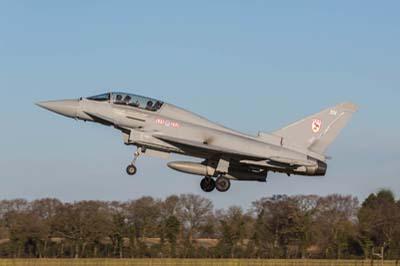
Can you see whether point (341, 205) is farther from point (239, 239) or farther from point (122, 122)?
point (122, 122)

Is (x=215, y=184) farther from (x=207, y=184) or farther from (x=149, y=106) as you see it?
(x=149, y=106)

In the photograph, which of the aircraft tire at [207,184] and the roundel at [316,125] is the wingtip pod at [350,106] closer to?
the roundel at [316,125]

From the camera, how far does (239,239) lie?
7438 cm

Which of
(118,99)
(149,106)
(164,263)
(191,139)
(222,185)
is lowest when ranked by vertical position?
(164,263)

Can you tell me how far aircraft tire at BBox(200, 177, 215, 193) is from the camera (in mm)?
47938

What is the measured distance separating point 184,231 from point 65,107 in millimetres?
33378

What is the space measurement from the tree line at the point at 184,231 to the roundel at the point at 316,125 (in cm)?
2149

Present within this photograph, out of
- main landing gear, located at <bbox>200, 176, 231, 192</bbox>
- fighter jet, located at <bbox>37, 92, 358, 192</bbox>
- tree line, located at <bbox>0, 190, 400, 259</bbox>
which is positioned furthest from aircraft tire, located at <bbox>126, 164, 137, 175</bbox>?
tree line, located at <bbox>0, 190, 400, 259</bbox>

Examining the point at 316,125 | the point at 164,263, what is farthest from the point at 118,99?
the point at 164,263

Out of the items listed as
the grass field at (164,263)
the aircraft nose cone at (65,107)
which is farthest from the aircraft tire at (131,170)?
the grass field at (164,263)

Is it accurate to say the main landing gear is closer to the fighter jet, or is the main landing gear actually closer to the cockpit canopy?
the fighter jet

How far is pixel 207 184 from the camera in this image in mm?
48000

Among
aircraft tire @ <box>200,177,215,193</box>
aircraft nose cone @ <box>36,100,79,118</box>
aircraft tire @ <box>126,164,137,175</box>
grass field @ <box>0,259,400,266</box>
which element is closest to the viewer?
aircraft tire @ <box>126,164,137,175</box>

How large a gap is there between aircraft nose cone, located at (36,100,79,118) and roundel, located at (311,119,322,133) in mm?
11959
